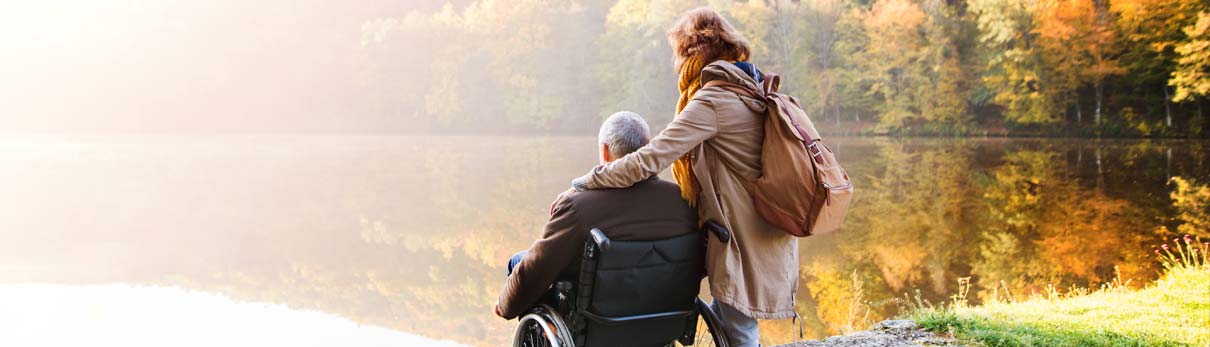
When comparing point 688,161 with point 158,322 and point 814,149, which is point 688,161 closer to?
point 814,149

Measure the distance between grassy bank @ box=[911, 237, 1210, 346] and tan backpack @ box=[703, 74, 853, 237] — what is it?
5.00 feet

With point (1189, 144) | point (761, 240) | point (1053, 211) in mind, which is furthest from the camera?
point (1189, 144)

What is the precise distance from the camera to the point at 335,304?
764 centimetres

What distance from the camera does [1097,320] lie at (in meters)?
3.69

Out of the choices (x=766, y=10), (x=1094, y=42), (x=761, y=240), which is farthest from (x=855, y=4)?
(x=761, y=240)

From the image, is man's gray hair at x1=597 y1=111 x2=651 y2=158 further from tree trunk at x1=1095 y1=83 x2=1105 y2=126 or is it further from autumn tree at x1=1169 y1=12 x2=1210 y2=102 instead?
tree trunk at x1=1095 y1=83 x2=1105 y2=126

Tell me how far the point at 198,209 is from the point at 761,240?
13.9 meters

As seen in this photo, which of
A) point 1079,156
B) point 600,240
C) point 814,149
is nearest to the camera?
point 600,240

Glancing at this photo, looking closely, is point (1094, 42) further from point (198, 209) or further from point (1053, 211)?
point (198, 209)

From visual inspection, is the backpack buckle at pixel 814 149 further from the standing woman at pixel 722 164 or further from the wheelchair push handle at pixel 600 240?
the wheelchair push handle at pixel 600 240

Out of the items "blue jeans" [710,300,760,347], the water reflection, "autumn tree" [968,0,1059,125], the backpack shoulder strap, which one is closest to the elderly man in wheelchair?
"blue jeans" [710,300,760,347]

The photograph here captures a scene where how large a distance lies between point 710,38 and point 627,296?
73 centimetres

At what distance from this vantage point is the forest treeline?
2356 cm

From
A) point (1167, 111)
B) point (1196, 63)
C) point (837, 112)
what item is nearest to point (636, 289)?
point (1196, 63)
